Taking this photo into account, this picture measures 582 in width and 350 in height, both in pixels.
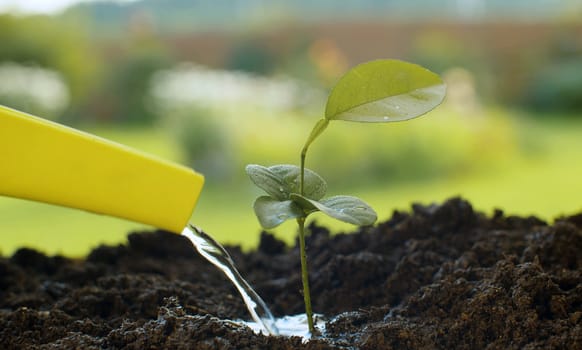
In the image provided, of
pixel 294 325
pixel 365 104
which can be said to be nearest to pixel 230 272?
pixel 294 325

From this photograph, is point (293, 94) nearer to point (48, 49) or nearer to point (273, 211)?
point (48, 49)

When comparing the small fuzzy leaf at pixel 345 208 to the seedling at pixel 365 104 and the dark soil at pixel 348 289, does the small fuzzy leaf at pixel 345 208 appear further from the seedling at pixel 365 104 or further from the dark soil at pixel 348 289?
the dark soil at pixel 348 289

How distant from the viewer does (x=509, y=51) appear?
5984 mm

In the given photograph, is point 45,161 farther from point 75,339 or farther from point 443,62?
point 443,62

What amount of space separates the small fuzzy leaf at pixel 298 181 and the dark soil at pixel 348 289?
0.42 feet

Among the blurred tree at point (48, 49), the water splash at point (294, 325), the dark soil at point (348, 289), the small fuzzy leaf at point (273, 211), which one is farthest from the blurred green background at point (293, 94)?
the small fuzzy leaf at point (273, 211)

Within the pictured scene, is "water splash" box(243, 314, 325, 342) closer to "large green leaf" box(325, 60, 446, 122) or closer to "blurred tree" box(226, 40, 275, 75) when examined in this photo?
"large green leaf" box(325, 60, 446, 122)

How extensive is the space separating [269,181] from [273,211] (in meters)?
0.06

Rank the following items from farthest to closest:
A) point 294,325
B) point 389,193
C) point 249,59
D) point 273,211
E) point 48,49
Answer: point 249,59 → point 48,49 → point 389,193 → point 294,325 → point 273,211

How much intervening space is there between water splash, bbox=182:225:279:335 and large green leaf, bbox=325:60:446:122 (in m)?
0.21

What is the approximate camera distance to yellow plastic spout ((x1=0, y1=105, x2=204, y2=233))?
2.13 ft

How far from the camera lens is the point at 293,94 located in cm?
450

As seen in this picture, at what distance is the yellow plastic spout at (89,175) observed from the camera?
2.13ft

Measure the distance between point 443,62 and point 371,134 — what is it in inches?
70.9
